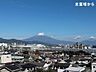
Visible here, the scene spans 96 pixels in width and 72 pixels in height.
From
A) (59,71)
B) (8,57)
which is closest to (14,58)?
(8,57)

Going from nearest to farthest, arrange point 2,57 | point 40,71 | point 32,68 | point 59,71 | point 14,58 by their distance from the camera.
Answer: point 40,71
point 59,71
point 32,68
point 2,57
point 14,58

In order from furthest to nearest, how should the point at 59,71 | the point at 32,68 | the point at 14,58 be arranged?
the point at 14,58 < the point at 32,68 < the point at 59,71

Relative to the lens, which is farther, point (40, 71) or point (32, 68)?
point (32, 68)

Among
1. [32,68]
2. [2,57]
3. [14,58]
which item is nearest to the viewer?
[32,68]

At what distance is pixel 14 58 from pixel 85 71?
1790 cm

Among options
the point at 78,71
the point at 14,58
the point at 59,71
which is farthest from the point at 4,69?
the point at 14,58

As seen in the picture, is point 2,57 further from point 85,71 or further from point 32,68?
point 85,71

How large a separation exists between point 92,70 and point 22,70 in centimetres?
486

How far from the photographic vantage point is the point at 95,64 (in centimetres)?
1870

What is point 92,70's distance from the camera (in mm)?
18266

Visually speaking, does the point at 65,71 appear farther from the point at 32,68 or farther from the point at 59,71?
the point at 32,68

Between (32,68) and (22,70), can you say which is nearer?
(22,70)

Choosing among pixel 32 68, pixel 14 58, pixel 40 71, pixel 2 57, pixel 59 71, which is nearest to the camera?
pixel 40 71

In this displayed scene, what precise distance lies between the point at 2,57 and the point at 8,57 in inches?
57.5
